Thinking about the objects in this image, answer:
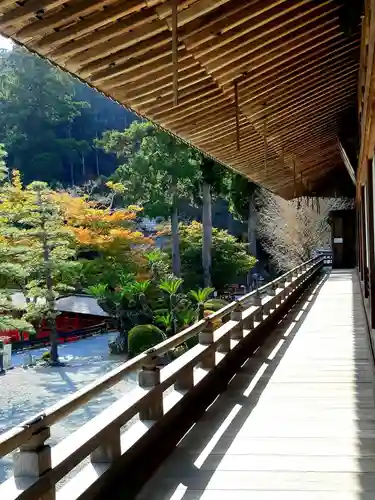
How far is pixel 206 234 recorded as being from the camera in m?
30.2

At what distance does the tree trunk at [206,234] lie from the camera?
1167 inches

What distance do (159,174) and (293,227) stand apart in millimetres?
7036

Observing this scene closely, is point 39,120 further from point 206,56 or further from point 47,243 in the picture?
point 206,56

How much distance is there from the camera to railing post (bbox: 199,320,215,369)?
583 cm

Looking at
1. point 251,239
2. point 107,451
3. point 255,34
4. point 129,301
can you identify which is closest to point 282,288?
point 255,34

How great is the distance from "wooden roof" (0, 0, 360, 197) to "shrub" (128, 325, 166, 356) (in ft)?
44.6

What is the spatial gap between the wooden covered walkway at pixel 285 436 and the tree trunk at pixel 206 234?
21222mm

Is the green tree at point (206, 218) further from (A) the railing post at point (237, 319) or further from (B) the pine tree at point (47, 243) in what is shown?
(A) the railing post at point (237, 319)

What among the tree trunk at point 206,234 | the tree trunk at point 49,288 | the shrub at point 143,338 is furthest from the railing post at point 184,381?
the tree trunk at point 206,234

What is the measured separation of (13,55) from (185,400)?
4918cm

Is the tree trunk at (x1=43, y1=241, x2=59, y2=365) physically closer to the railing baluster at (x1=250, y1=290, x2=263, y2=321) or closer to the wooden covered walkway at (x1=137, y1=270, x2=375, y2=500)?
the railing baluster at (x1=250, y1=290, x2=263, y2=321)

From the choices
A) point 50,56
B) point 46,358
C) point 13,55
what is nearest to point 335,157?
point 50,56

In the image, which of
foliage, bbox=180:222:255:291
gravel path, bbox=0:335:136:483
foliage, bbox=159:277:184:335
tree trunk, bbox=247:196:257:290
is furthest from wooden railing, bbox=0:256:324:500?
tree trunk, bbox=247:196:257:290

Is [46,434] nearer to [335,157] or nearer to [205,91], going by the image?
[205,91]
